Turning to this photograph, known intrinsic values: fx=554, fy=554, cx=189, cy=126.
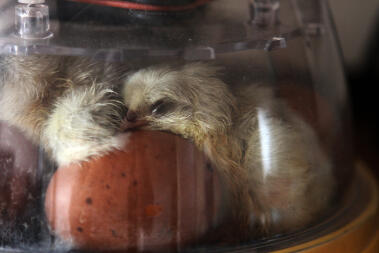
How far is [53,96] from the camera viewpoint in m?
0.39

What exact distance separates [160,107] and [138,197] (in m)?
0.06

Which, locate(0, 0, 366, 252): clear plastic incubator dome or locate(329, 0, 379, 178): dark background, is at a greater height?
locate(0, 0, 366, 252): clear plastic incubator dome

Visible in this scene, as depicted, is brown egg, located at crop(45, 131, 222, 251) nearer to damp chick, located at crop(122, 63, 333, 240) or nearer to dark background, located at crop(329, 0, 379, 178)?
damp chick, located at crop(122, 63, 333, 240)

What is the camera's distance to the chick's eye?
1.28 feet

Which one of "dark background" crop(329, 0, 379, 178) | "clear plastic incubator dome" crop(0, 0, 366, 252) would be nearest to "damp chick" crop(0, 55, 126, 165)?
"clear plastic incubator dome" crop(0, 0, 366, 252)

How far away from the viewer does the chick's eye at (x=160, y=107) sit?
390mm

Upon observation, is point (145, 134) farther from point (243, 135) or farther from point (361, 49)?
point (361, 49)

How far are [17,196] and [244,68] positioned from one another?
0.20 metres

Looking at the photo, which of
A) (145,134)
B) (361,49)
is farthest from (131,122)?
(361,49)

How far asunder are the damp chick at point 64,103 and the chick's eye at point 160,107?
0.02 metres

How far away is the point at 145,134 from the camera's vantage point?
15.0 inches

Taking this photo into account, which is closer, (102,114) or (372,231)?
(102,114)

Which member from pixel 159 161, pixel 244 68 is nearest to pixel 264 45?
pixel 244 68

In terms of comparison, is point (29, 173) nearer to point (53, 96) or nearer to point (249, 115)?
point (53, 96)
